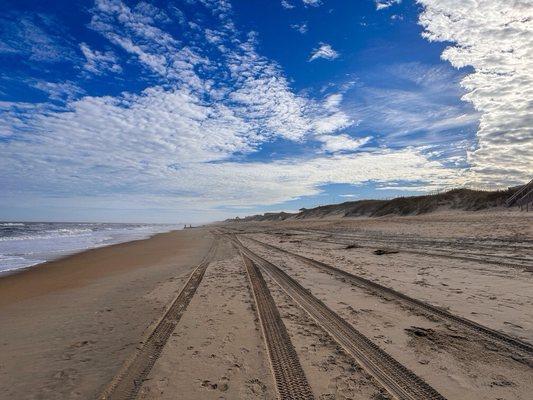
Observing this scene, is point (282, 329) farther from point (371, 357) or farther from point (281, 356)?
point (371, 357)

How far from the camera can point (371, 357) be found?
4.11 m

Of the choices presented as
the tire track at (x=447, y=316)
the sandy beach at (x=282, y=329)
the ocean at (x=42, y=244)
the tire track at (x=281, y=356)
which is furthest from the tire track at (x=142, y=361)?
the ocean at (x=42, y=244)

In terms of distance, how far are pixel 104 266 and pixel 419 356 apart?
46.5ft

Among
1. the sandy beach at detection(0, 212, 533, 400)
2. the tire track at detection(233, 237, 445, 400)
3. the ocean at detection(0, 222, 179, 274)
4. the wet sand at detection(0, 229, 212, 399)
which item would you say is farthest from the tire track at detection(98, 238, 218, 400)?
the ocean at detection(0, 222, 179, 274)

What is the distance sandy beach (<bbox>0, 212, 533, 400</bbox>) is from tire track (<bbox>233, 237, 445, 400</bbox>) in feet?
0.09

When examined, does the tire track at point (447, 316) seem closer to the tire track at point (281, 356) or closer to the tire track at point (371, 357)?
the tire track at point (371, 357)

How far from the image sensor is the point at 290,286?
26.5 ft

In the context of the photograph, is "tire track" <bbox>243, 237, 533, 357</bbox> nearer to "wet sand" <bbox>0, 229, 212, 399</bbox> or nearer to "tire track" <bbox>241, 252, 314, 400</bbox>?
"tire track" <bbox>241, 252, 314, 400</bbox>

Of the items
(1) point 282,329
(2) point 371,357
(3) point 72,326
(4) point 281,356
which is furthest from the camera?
(3) point 72,326

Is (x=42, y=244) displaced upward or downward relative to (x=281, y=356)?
downward

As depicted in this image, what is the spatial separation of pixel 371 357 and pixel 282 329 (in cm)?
150

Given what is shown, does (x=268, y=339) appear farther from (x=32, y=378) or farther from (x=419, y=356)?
(x=32, y=378)

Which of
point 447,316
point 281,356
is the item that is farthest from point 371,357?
point 447,316

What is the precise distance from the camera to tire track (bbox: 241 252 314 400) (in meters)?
3.44
